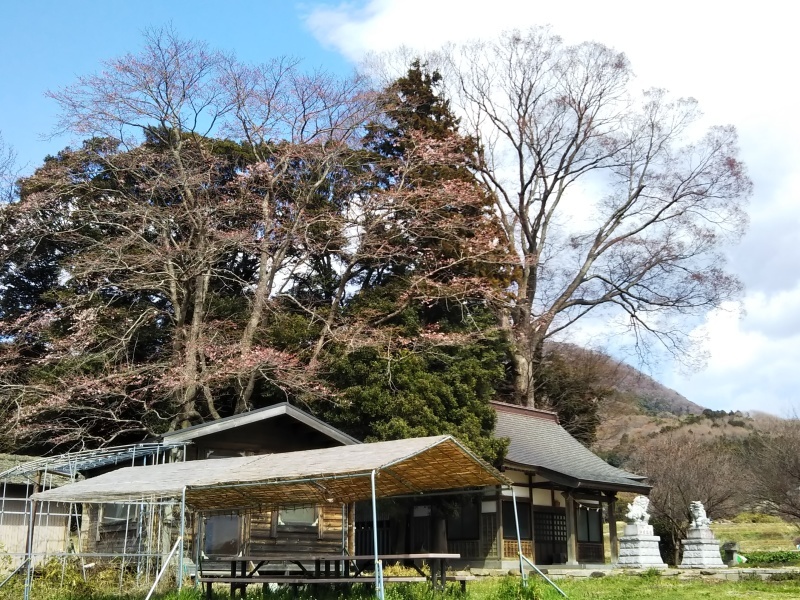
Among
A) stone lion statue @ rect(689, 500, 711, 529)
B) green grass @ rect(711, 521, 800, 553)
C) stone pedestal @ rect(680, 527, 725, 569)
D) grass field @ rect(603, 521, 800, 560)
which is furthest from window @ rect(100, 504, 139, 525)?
green grass @ rect(711, 521, 800, 553)

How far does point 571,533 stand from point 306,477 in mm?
15496

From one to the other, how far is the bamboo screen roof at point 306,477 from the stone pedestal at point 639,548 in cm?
1118

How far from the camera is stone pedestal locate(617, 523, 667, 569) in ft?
70.4

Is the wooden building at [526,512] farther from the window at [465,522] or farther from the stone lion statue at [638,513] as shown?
the stone lion statue at [638,513]

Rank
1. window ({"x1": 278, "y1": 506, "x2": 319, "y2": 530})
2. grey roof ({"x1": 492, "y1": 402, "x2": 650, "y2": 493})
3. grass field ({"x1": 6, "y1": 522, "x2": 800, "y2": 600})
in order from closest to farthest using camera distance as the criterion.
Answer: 1. grass field ({"x1": 6, "y1": 522, "x2": 800, "y2": 600})
2. window ({"x1": 278, "y1": 506, "x2": 319, "y2": 530})
3. grey roof ({"x1": 492, "y1": 402, "x2": 650, "y2": 493})

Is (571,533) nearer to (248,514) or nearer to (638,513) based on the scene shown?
(638,513)

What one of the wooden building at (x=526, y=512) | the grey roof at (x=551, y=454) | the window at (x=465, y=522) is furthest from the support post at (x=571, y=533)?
the window at (x=465, y=522)

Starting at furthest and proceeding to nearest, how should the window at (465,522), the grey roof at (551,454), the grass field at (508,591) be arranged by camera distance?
the window at (465,522) → the grey roof at (551,454) → the grass field at (508,591)

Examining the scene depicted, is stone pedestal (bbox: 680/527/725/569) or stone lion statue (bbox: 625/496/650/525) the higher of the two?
stone lion statue (bbox: 625/496/650/525)

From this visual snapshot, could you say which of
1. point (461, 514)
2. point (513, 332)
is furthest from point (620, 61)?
point (461, 514)

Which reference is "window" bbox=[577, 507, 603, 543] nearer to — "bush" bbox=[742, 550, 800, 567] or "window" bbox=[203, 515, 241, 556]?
"bush" bbox=[742, 550, 800, 567]

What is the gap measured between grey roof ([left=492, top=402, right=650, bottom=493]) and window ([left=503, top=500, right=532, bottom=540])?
4.47ft

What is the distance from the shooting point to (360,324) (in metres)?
22.0

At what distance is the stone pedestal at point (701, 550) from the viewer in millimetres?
21500
